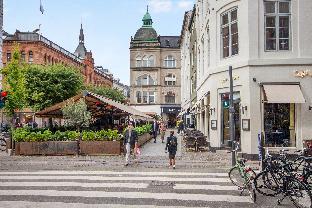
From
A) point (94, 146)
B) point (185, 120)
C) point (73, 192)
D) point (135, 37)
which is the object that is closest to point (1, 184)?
point (73, 192)

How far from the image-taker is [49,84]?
4378 cm

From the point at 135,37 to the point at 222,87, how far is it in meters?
51.6

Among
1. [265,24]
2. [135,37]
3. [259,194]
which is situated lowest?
[259,194]

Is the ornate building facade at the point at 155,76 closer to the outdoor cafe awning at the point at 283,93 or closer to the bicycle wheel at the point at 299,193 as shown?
the outdoor cafe awning at the point at 283,93

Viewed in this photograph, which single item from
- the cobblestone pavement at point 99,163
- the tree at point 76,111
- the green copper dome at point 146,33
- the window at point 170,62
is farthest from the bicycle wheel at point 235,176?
the green copper dome at point 146,33

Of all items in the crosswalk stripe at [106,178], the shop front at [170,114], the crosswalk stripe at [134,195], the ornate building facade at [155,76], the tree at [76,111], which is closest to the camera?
the crosswalk stripe at [134,195]

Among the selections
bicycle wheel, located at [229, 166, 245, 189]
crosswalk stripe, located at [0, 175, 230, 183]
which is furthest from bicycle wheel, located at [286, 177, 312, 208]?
crosswalk stripe, located at [0, 175, 230, 183]

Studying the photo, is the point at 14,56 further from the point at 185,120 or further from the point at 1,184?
the point at 185,120

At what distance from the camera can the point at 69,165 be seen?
16156 mm

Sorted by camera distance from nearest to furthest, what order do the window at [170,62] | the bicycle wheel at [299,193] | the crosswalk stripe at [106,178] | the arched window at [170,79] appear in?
the bicycle wheel at [299,193] < the crosswalk stripe at [106,178] < the arched window at [170,79] < the window at [170,62]

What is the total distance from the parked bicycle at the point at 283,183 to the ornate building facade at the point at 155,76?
58.6m

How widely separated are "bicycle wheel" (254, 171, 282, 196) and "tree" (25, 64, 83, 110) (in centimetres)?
3617

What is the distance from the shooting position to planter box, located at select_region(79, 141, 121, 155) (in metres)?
19.8

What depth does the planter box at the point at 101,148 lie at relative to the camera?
19.8 meters
